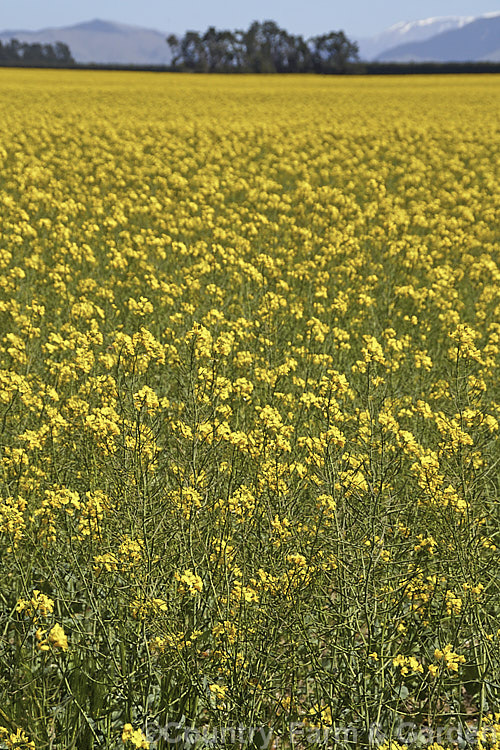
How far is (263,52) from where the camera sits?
79.7 meters

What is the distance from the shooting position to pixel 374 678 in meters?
2.76

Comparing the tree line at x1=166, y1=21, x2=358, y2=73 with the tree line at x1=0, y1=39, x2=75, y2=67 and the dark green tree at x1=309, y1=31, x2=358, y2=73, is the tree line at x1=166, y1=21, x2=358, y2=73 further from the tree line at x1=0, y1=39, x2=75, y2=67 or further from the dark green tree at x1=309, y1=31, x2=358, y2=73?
the tree line at x1=0, y1=39, x2=75, y2=67

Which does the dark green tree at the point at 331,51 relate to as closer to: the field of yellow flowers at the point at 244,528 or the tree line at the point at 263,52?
the tree line at the point at 263,52

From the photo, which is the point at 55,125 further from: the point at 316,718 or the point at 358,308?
the point at 316,718

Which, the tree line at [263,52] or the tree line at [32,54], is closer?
the tree line at [263,52]

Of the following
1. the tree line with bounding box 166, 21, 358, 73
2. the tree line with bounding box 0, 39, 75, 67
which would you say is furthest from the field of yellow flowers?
the tree line with bounding box 0, 39, 75, 67

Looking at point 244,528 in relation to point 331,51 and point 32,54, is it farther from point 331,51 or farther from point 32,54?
point 32,54

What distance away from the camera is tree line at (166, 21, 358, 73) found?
2997 inches

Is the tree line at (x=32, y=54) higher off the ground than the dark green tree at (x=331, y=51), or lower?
higher

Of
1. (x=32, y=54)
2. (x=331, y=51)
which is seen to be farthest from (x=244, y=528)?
(x=32, y=54)

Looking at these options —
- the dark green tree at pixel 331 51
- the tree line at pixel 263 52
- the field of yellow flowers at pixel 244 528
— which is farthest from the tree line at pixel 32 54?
the field of yellow flowers at pixel 244 528

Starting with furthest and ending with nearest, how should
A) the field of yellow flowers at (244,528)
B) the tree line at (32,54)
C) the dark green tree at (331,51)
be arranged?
the tree line at (32,54) < the dark green tree at (331,51) < the field of yellow flowers at (244,528)

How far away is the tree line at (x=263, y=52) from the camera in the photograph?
7612 cm

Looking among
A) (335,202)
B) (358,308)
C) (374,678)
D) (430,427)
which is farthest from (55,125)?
(374,678)
